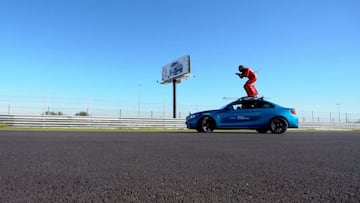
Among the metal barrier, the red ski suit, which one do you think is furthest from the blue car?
the metal barrier

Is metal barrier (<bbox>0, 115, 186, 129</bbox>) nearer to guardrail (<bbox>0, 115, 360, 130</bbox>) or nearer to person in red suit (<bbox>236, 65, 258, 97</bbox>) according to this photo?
guardrail (<bbox>0, 115, 360, 130</bbox>)

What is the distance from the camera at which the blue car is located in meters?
11.1

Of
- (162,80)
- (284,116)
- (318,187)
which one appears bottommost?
(318,187)

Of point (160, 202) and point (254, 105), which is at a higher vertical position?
point (254, 105)

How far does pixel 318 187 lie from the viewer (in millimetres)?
2498

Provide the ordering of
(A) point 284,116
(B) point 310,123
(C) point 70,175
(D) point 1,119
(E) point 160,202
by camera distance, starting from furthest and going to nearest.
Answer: (B) point 310,123, (D) point 1,119, (A) point 284,116, (C) point 70,175, (E) point 160,202

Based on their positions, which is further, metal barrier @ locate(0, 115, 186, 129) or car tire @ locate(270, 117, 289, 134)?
metal barrier @ locate(0, 115, 186, 129)

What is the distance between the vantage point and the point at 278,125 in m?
11.2

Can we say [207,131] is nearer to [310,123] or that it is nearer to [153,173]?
[153,173]

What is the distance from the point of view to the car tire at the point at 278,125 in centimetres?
1113

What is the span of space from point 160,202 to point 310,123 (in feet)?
83.2

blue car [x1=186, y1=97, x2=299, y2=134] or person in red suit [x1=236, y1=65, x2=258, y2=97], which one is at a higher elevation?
person in red suit [x1=236, y1=65, x2=258, y2=97]

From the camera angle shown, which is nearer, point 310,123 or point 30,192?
point 30,192

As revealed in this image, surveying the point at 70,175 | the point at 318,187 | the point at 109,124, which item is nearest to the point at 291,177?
the point at 318,187
